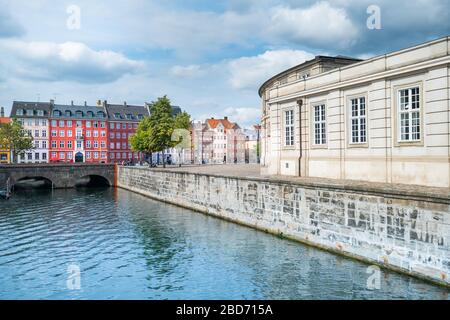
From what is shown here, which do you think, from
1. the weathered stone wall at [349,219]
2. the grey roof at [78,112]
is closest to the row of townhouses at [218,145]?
the grey roof at [78,112]

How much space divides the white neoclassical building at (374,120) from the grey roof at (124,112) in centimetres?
8456

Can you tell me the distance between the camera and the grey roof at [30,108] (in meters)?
97.8

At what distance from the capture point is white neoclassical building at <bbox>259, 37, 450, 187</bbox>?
1852 cm

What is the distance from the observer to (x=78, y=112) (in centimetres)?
10344

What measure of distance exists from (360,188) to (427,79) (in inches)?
225

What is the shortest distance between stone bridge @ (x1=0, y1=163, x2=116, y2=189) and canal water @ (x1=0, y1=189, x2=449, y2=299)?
30.9 metres

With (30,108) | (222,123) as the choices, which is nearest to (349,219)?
(30,108)

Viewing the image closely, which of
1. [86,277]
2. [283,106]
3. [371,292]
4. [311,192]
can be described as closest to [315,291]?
[371,292]

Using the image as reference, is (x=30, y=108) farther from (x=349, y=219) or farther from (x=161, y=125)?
(x=349, y=219)

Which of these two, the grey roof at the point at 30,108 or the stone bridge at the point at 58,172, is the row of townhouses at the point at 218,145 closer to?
the grey roof at the point at 30,108

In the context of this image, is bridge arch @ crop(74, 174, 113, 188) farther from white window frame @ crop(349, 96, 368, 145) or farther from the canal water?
white window frame @ crop(349, 96, 368, 145)

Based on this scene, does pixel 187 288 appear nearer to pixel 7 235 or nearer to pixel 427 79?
pixel 427 79

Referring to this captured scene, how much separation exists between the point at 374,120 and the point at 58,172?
54.4m

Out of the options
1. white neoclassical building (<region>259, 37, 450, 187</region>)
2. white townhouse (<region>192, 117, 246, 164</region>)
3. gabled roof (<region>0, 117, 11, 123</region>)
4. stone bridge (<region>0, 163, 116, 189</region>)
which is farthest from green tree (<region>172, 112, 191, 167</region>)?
gabled roof (<region>0, 117, 11, 123</region>)
